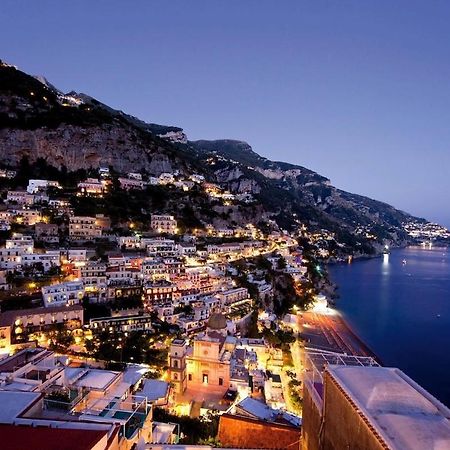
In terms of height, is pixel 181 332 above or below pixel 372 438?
below

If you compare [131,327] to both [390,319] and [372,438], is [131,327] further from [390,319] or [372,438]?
[390,319]

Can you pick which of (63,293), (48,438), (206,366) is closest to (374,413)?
(48,438)

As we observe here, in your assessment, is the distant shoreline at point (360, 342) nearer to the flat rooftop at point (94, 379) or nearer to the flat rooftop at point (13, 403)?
the flat rooftop at point (94, 379)

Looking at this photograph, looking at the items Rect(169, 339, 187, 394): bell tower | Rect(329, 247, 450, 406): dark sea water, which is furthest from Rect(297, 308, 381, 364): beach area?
Rect(169, 339, 187, 394): bell tower

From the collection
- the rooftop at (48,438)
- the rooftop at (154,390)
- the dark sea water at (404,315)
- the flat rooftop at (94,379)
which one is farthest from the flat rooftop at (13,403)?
the dark sea water at (404,315)

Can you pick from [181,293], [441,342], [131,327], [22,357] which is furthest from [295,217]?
[22,357]

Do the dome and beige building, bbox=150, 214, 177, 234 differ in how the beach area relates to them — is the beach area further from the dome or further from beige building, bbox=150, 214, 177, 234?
beige building, bbox=150, 214, 177, 234
